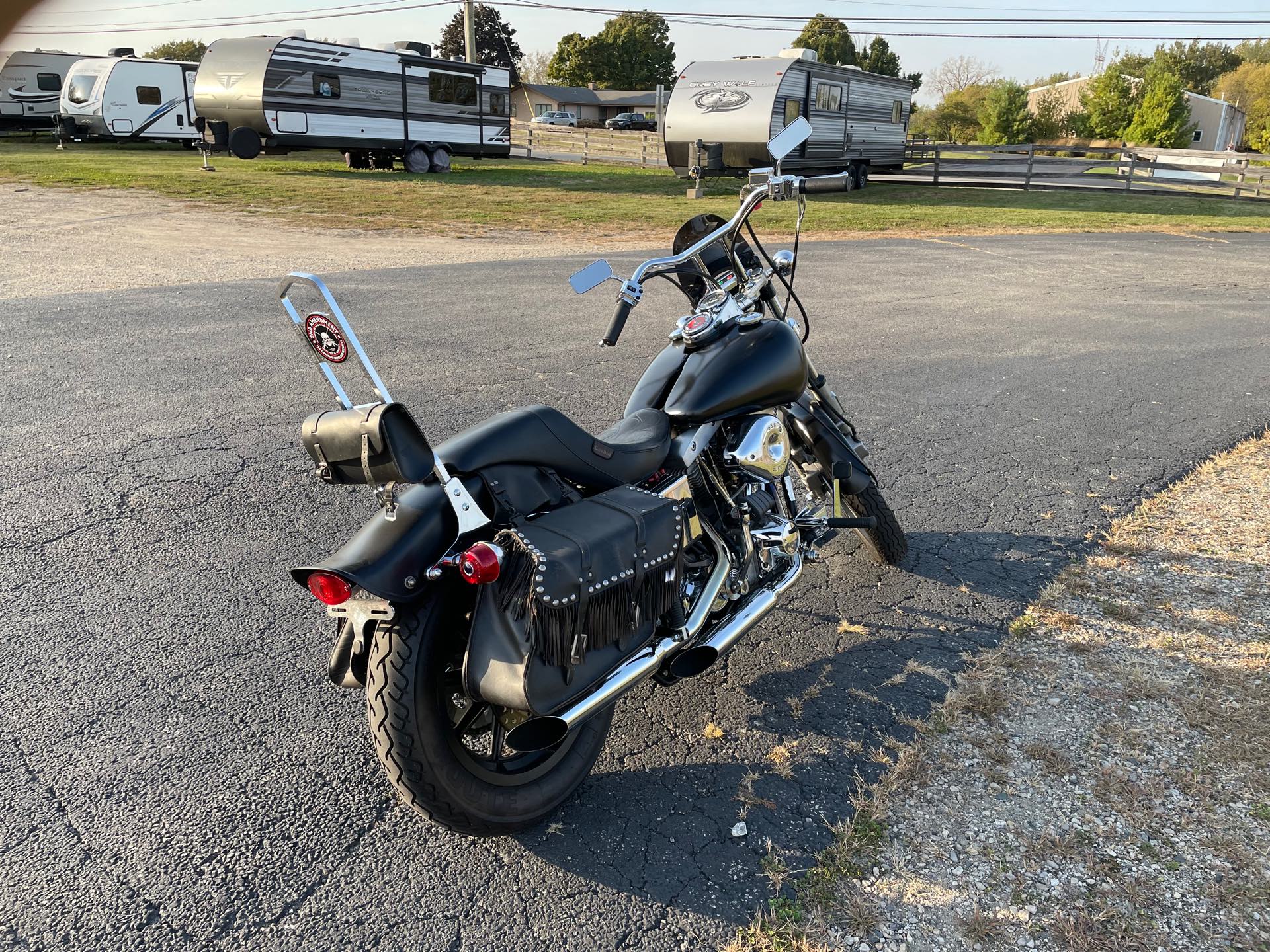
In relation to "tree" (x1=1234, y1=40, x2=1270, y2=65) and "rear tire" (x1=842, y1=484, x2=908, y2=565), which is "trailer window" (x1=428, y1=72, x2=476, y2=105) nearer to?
"rear tire" (x1=842, y1=484, x2=908, y2=565)

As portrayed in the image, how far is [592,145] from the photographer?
3797 centimetres

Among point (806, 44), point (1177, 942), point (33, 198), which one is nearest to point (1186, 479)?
point (1177, 942)

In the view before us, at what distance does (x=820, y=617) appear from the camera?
12.0 feet

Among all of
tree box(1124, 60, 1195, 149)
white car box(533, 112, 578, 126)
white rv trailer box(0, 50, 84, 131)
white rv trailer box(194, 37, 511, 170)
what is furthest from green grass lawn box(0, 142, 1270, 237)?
white car box(533, 112, 578, 126)

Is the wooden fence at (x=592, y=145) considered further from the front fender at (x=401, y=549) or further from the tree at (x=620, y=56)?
the tree at (x=620, y=56)

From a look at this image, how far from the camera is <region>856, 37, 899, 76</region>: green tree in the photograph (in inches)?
2899

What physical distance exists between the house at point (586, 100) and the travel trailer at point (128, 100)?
42.8 meters

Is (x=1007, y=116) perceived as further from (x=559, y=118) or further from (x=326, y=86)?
(x=326, y=86)

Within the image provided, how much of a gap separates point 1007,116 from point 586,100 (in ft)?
101

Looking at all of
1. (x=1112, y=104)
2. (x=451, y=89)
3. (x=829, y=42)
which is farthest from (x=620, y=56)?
(x=451, y=89)

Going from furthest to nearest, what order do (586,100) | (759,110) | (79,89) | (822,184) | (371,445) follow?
1. (586,100)
2. (79,89)
3. (759,110)
4. (822,184)
5. (371,445)

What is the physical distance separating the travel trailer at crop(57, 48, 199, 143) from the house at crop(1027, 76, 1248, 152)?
5571 cm

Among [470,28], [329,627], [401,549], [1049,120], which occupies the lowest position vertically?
[329,627]

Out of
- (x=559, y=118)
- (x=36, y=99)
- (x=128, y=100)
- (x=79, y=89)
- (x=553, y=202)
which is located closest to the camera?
(x=553, y=202)
